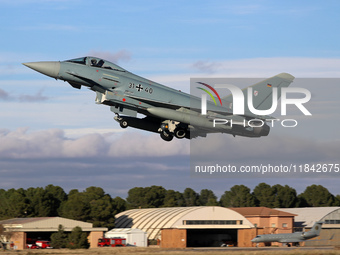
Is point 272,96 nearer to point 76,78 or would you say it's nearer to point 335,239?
point 76,78

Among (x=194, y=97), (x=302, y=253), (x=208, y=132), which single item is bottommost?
(x=302, y=253)

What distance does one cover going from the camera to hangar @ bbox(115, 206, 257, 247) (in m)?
80.3

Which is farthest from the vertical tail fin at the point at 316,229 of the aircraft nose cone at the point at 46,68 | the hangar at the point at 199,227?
the aircraft nose cone at the point at 46,68

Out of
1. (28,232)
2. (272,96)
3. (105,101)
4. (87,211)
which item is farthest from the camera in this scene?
(87,211)

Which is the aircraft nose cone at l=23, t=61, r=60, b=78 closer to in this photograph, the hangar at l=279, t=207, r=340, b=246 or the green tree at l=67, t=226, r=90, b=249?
the green tree at l=67, t=226, r=90, b=249

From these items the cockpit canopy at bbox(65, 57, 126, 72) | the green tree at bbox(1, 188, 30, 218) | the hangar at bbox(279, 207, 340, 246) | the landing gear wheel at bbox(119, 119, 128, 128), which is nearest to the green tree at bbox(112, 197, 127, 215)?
the green tree at bbox(1, 188, 30, 218)

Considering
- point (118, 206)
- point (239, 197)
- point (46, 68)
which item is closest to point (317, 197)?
point (239, 197)

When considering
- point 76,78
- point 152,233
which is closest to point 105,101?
point 76,78

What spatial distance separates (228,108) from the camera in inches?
1781

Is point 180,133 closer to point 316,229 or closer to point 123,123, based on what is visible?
point 123,123

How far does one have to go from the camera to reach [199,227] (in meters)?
82.3

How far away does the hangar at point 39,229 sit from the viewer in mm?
72250

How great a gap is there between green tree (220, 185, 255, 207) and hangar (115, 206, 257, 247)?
5990 cm

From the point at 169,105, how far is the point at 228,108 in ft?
18.1
